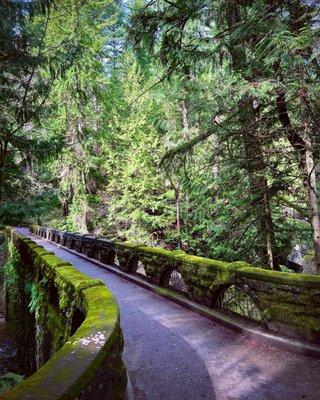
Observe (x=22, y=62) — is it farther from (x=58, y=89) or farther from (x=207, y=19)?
(x=58, y=89)

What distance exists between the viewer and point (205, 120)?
9633mm

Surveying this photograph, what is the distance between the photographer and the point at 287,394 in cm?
394

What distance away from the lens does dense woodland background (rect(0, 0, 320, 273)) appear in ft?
23.0

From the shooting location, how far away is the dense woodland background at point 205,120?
23.0 ft

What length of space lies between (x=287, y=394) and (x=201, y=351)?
61.1 inches

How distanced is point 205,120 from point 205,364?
6511mm

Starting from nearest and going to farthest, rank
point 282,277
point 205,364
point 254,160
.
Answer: point 205,364 → point 282,277 → point 254,160

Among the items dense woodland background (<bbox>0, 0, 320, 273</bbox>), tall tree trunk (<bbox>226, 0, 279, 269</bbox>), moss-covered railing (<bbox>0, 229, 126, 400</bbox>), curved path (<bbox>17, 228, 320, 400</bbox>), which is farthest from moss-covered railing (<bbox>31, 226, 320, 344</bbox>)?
moss-covered railing (<bbox>0, 229, 126, 400</bbox>)

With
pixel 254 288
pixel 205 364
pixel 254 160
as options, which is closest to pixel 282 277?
pixel 254 288

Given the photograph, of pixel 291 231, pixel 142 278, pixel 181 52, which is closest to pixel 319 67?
pixel 181 52

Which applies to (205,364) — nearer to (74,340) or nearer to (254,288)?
(254,288)

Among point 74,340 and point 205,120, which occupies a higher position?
point 205,120

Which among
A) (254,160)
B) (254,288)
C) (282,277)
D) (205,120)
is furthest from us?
(205,120)

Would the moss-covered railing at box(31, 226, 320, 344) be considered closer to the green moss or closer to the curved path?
the green moss
